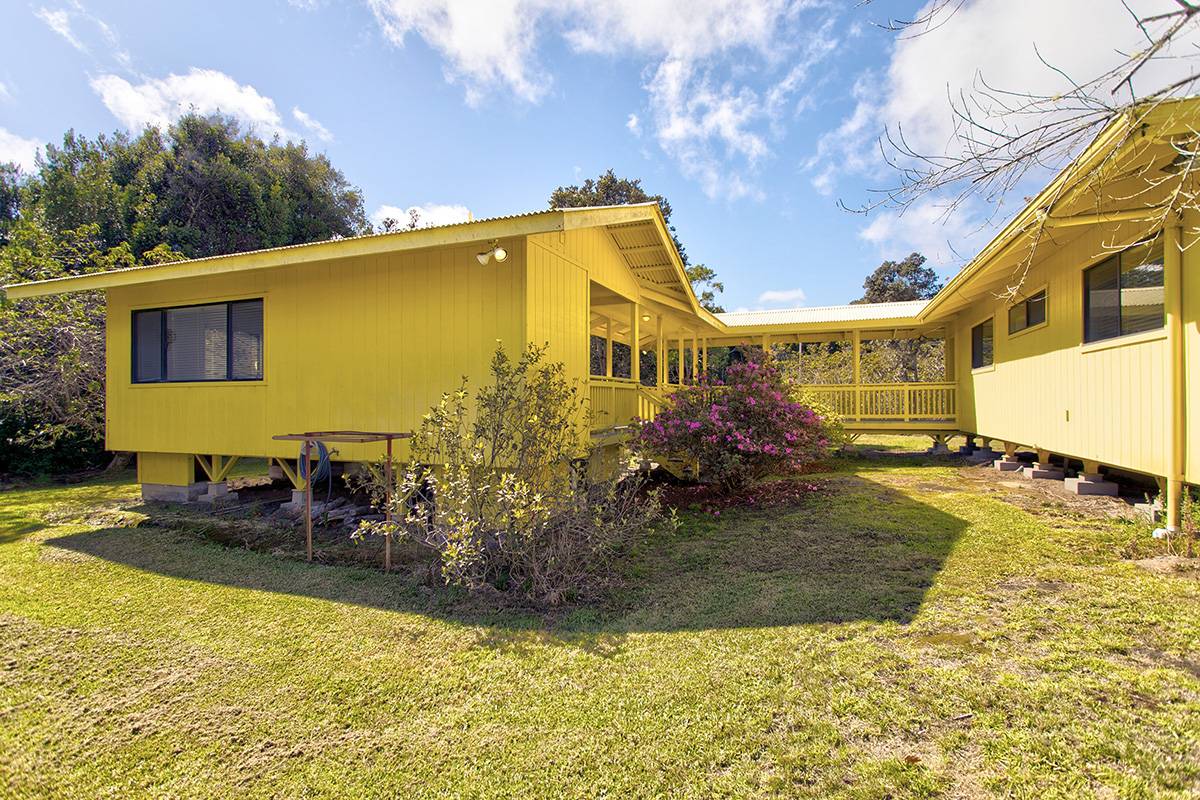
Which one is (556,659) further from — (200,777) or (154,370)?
(154,370)

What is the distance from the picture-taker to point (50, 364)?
420 inches

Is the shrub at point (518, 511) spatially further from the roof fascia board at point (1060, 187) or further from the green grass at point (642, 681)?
the roof fascia board at point (1060, 187)

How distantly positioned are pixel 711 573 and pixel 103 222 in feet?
75.7

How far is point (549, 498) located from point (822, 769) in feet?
8.50

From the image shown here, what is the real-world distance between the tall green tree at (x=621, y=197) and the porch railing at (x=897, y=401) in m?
12.1

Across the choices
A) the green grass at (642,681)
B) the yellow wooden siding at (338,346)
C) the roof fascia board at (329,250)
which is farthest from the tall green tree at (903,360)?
the roof fascia board at (329,250)

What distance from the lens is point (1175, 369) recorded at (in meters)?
4.60

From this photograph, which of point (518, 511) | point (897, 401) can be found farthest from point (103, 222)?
point (897, 401)

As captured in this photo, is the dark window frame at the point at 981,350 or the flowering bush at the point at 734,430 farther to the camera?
the dark window frame at the point at 981,350

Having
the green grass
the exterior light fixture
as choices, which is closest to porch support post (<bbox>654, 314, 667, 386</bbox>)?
the exterior light fixture

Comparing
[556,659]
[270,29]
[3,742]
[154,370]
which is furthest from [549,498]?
[270,29]

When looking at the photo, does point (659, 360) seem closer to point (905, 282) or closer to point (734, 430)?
point (734, 430)

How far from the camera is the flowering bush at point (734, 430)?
6832mm

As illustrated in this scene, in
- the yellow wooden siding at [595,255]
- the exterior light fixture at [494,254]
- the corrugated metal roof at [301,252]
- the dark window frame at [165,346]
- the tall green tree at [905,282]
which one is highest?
the tall green tree at [905,282]
